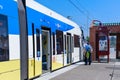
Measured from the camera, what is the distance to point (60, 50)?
740 inches

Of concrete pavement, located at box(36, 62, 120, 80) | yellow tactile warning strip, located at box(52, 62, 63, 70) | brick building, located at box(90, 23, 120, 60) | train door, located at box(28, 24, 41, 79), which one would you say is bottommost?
concrete pavement, located at box(36, 62, 120, 80)

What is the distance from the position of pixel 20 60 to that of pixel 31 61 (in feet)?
5.70

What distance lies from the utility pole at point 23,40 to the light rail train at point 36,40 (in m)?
0.26

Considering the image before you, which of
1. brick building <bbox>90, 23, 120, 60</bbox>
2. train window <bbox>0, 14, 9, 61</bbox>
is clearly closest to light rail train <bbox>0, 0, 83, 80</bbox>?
train window <bbox>0, 14, 9, 61</bbox>

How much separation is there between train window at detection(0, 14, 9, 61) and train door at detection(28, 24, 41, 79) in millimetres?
2320

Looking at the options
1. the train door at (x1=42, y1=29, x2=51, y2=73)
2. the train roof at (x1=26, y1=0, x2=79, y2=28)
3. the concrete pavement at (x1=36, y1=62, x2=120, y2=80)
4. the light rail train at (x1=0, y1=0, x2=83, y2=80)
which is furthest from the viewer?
the train door at (x1=42, y1=29, x2=51, y2=73)

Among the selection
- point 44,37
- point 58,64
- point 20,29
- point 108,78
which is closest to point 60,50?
point 58,64

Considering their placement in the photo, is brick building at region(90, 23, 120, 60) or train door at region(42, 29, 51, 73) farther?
brick building at region(90, 23, 120, 60)

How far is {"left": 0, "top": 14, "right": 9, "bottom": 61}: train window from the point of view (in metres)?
9.59

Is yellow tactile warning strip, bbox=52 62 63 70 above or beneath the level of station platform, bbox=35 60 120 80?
above

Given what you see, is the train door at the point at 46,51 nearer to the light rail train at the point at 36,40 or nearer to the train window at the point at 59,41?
the light rail train at the point at 36,40

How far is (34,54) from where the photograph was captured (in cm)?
1297

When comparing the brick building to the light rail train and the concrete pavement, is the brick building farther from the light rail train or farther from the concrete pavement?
the concrete pavement

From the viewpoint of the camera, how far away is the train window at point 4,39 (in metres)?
9.59
